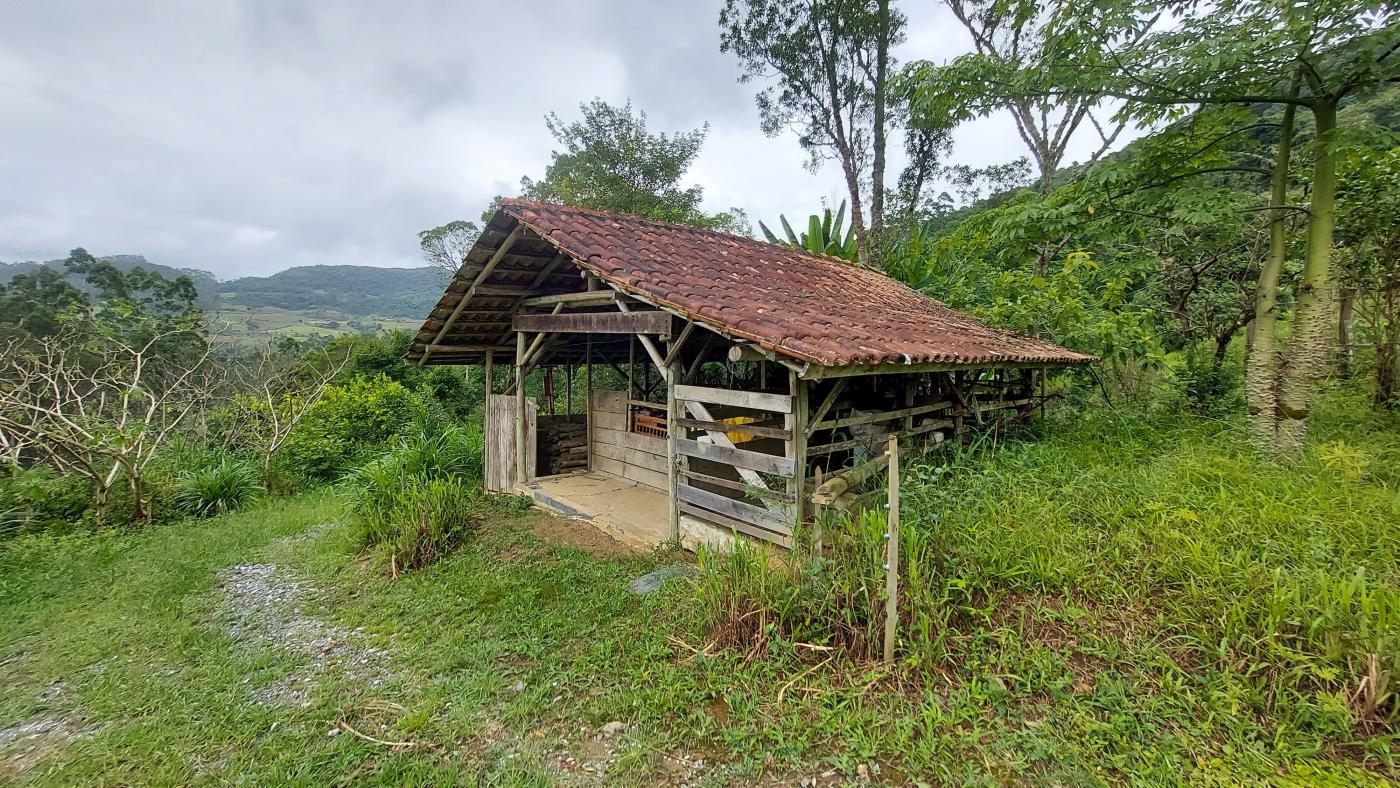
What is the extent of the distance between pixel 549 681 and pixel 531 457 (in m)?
4.69

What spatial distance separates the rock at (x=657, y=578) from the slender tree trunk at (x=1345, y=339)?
859cm

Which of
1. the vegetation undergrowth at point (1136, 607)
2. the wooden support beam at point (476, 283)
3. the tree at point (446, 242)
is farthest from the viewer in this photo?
the tree at point (446, 242)

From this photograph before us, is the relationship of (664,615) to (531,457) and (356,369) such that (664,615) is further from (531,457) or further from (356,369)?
(356,369)

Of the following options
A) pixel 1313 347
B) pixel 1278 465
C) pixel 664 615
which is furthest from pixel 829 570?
pixel 1313 347

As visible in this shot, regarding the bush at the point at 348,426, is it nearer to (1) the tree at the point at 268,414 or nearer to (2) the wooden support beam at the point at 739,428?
(1) the tree at the point at 268,414

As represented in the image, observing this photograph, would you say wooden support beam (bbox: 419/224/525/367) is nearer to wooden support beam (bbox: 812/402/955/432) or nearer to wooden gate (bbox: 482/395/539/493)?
wooden gate (bbox: 482/395/539/493)

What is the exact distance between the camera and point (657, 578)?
15.6ft

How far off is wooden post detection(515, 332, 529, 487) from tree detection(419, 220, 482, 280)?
18383mm

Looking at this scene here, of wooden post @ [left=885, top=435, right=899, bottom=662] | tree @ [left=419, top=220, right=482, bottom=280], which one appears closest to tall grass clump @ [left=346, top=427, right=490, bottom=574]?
wooden post @ [left=885, top=435, right=899, bottom=662]

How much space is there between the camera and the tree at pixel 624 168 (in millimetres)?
15922

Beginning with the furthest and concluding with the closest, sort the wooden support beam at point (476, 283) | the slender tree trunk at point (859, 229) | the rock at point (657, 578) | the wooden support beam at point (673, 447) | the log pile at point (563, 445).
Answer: the slender tree trunk at point (859, 229)
the log pile at point (563, 445)
the wooden support beam at point (476, 283)
the wooden support beam at point (673, 447)
the rock at point (657, 578)

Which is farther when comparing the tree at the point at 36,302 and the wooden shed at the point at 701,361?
the tree at the point at 36,302

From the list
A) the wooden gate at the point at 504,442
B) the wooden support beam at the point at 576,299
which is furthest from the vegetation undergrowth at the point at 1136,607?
the wooden gate at the point at 504,442

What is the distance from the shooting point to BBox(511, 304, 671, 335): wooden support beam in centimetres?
521
